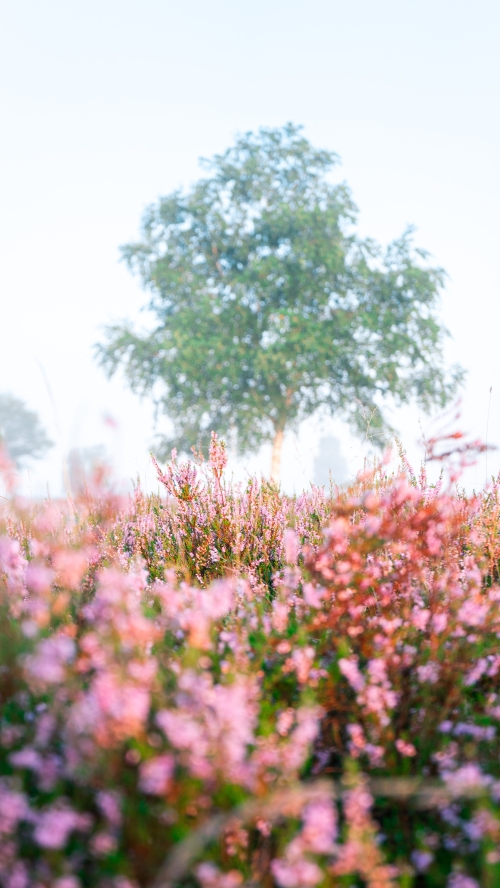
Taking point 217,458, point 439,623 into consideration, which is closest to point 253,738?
point 439,623

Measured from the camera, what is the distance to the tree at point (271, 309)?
23.0 meters

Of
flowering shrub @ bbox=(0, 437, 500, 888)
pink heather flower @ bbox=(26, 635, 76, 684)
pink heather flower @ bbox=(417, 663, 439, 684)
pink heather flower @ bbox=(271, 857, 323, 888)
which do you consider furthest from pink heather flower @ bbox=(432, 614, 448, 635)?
pink heather flower @ bbox=(26, 635, 76, 684)

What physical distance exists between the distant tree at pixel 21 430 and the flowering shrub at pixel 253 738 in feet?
258

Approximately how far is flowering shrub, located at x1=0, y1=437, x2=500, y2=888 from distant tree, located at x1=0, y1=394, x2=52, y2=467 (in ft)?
258

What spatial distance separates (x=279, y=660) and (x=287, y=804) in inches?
41.5

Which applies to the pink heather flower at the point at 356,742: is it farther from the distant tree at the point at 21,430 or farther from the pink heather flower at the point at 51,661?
the distant tree at the point at 21,430

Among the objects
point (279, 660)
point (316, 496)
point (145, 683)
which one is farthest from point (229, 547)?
point (145, 683)

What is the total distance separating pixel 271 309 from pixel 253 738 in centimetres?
2293

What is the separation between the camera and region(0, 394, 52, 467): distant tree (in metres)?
76.8

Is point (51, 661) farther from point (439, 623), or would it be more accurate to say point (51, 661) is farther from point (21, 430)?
point (21, 430)

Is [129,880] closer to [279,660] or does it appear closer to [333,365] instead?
[279,660]

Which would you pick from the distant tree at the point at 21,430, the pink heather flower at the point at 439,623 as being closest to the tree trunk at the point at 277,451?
the pink heather flower at the point at 439,623

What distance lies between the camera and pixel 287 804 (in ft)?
4.60

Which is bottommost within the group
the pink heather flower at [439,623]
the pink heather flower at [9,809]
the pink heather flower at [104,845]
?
the pink heather flower at [104,845]
